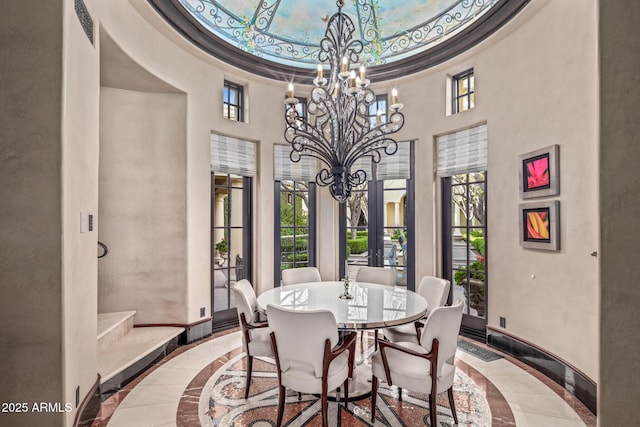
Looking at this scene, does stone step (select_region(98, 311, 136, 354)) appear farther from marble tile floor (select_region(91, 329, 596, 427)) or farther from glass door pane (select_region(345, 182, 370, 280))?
glass door pane (select_region(345, 182, 370, 280))

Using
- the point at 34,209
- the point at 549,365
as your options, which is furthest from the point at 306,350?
the point at 549,365

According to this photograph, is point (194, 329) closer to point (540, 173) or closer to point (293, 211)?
point (293, 211)

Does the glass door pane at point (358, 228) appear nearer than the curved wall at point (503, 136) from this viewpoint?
No

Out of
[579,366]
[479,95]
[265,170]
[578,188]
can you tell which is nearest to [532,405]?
[579,366]

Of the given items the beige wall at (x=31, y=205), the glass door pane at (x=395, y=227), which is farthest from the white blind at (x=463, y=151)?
the beige wall at (x=31, y=205)

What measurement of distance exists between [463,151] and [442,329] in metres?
2.68

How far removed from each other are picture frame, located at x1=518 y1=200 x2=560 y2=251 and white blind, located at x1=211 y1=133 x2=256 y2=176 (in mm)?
3410

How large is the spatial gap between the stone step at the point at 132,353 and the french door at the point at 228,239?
2.32 ft

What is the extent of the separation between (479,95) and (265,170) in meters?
2.95

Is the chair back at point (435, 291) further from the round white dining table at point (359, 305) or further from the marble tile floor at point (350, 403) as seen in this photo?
the marble tile floor at point (350, 403)

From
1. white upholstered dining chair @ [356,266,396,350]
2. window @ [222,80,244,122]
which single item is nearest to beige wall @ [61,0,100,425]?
window @ [222,80,244,122]

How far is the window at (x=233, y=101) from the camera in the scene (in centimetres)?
443

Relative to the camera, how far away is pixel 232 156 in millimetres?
4359

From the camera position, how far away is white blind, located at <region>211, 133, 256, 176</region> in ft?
13.8
